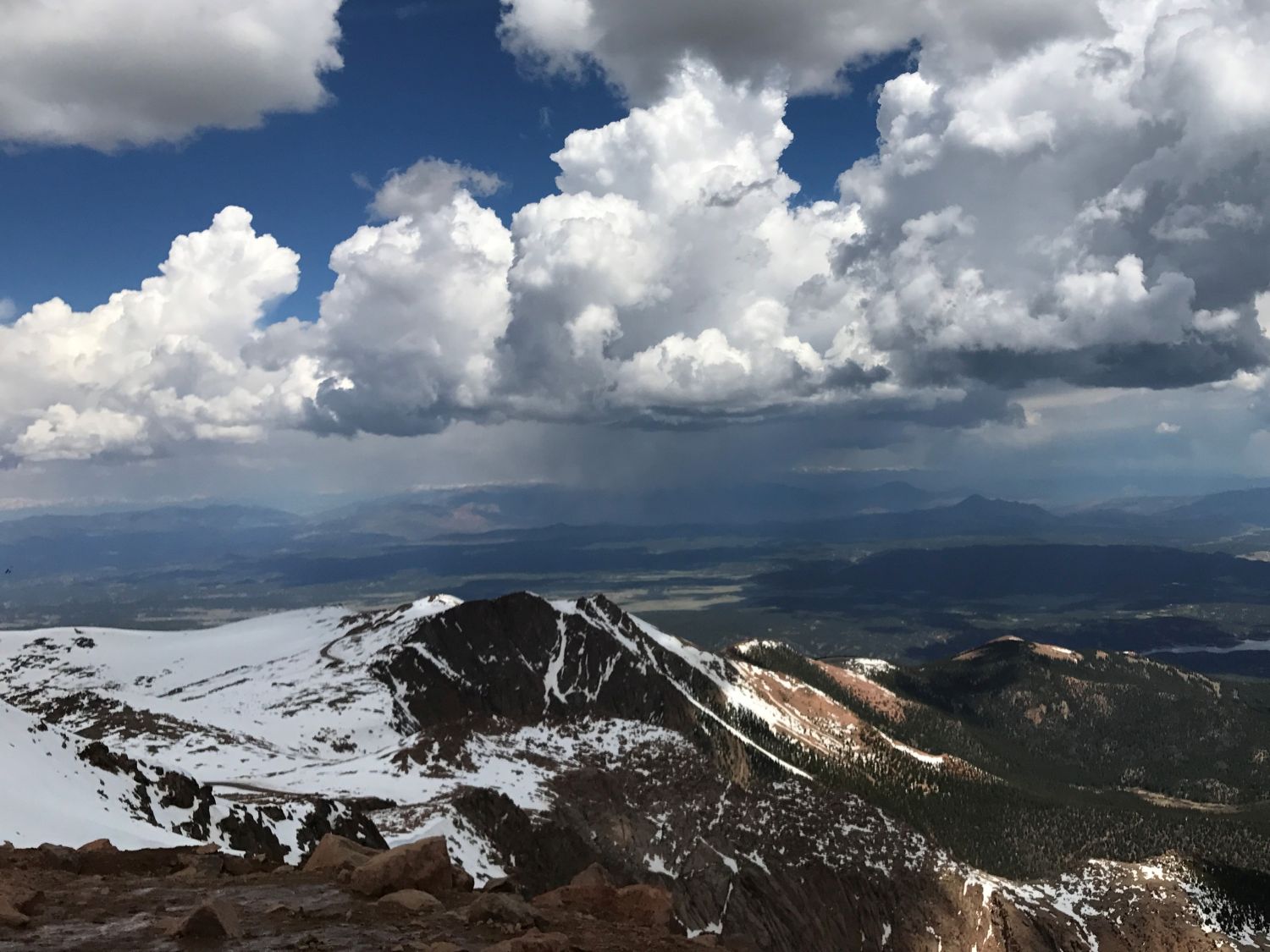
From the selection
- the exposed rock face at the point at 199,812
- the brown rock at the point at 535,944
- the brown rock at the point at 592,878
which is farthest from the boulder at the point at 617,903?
the exposed rock face at the point at 199,812

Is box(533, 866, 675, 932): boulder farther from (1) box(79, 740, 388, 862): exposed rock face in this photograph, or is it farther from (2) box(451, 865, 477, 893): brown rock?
(1) box(79, 740, 388, 862): exposed rock face

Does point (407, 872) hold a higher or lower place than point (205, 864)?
higher

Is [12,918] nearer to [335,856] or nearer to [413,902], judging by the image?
[413,902]

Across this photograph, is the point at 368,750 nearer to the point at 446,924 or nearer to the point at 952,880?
the point at 952,880

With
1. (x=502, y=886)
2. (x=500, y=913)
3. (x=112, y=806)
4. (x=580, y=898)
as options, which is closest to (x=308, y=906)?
(x=500, y=913)

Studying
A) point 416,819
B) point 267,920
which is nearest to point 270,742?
point 416,819

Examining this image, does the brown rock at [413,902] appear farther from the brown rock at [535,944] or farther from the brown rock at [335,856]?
the brown rock at [535,944]

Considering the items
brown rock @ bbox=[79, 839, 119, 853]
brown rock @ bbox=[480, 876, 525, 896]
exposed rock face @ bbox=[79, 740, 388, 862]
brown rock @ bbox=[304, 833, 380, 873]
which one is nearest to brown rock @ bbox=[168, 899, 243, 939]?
brown rock @ bbox=[304, 833, 380, 873]
